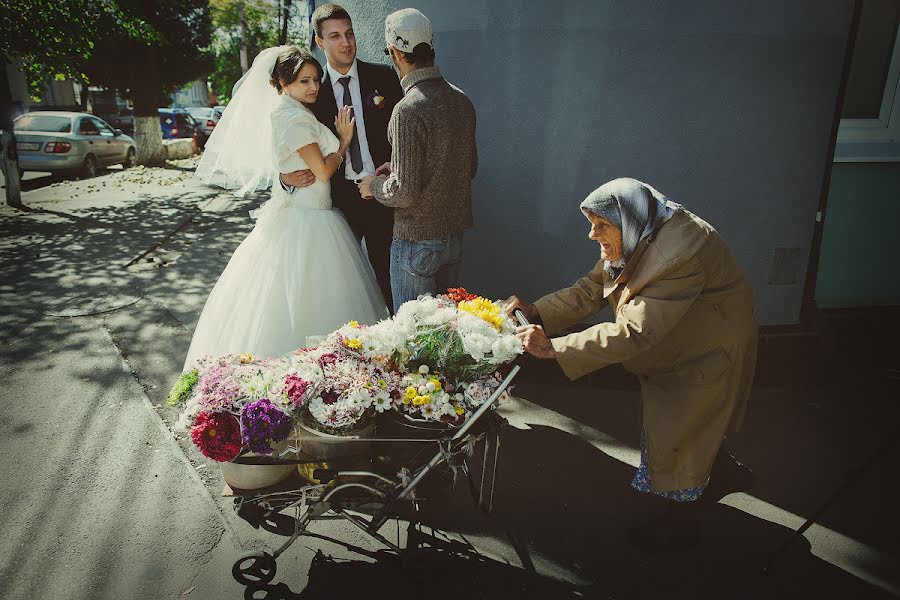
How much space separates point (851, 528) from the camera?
3391 mm

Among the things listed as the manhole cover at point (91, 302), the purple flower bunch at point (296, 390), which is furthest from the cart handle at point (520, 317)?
the manhole cover at point (91, 302)

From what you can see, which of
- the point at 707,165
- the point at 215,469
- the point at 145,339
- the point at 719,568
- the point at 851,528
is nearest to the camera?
the point at 719,568

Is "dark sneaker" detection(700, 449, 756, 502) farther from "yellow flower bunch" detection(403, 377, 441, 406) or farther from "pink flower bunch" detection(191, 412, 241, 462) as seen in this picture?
"pink flower bunch" detection(191, 412, 241, 462)

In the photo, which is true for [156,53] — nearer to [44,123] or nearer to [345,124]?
[44,123]

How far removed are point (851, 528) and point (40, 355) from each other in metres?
6.11

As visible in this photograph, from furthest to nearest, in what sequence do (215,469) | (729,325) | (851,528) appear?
(215,469) < (851,528) < (729,325)

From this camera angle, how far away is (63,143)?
15008 mm

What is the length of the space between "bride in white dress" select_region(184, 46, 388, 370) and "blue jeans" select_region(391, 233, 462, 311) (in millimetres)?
470

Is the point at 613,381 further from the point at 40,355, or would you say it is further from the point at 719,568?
the point at 40,355

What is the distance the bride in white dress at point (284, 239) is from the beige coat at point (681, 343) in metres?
1.92

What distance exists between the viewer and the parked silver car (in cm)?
1479

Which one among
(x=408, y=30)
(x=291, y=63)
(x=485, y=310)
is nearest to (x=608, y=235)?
(x=485, y=310)

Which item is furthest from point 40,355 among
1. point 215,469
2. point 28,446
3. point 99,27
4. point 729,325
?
point 99,27

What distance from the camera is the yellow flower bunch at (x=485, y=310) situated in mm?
2820
